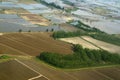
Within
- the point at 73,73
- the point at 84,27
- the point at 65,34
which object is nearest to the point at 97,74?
the point at 73,73

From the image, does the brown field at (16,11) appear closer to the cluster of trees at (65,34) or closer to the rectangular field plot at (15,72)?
the cluster of trees at (65,34)

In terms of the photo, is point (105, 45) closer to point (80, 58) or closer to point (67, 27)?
point (80, 58)

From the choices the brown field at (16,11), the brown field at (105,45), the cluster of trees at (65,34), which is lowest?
the brown field at (105,45)

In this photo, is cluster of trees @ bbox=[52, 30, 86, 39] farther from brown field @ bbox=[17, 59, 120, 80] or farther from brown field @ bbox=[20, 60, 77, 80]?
brown field @ bbox=[20, 60, 77, 80]

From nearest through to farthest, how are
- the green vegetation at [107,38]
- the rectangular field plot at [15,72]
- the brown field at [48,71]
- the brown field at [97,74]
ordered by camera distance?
the rectangular field plot at [15,72] < the brown field at [48,71] < the brown field at [97,74] < the green vegetation at [107,38]

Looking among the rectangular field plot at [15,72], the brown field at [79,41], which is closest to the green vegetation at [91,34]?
the brown field at [79,41]

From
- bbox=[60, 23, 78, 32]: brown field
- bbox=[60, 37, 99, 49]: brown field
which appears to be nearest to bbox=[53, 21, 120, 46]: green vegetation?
bbox=[60, 37, 99, 49]: brown field
